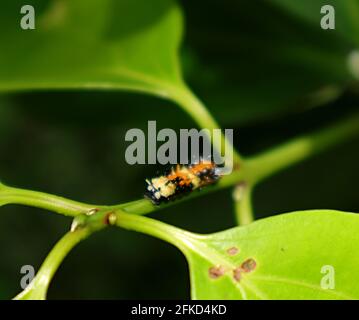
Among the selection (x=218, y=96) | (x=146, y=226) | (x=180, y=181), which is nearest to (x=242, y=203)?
(x=180, y=181)

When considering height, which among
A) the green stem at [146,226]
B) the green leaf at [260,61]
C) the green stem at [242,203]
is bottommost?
the green stem at [146,226]

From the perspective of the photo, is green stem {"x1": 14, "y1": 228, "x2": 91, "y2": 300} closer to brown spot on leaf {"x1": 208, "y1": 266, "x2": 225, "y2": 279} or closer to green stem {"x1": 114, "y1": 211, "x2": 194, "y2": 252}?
green stem {"x1": 114, "y1": 211, "x2": 194, "y2": 252}

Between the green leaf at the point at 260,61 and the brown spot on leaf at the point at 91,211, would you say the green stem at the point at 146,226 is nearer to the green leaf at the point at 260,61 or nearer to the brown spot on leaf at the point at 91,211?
the brown spot on leaf at the point at 91,211

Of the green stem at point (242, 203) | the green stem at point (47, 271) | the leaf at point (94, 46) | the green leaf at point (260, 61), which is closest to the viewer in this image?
the green stem at point (47, 271)

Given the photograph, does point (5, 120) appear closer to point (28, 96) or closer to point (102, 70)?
point (28, 96)

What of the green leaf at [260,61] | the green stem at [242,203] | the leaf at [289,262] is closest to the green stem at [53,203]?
the leaf at [289,262]

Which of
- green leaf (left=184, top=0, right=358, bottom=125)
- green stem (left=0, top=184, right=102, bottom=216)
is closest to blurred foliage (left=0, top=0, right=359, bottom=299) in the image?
green leaf (left=184, top=0, right=358, bottom=125)

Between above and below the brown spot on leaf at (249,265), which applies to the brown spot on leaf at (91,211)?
above
